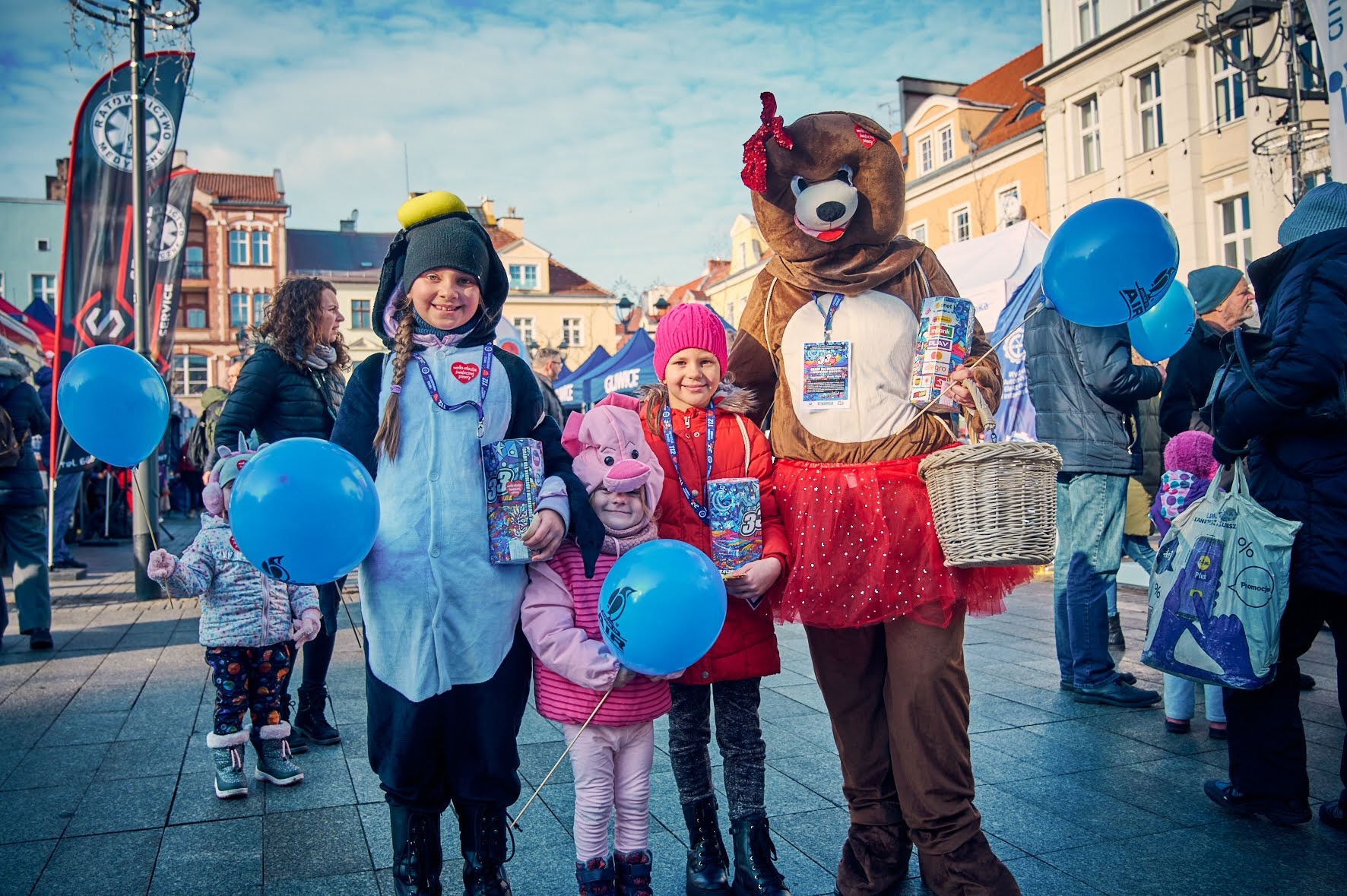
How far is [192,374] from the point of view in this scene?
46031 millimetres

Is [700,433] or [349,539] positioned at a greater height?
[700,433]

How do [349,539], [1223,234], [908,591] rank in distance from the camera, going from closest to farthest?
1. [349,539]
2. [908,591]
3. [1223,234]

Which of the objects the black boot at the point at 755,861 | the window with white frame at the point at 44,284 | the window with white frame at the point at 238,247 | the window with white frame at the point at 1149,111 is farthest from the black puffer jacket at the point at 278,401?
the window with white frame at the point at 44,284

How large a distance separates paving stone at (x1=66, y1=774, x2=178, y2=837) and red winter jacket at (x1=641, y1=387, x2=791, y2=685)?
2047mm

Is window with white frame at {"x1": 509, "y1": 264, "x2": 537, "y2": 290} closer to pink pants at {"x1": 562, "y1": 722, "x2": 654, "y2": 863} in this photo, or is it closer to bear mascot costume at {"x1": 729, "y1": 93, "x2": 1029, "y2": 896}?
bear mascot costume at {"x1": 729, "y1": 93, "x2": 1029, "y2": 896}

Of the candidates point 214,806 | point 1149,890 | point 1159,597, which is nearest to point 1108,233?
point 1159,597

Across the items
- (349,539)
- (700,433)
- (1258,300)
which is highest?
(1258,300)

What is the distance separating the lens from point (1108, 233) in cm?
280

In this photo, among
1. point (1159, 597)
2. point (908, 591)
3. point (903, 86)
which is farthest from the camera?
point (903, 86)

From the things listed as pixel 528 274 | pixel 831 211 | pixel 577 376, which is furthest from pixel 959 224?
pixel 831 211

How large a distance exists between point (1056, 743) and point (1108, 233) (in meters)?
2.29

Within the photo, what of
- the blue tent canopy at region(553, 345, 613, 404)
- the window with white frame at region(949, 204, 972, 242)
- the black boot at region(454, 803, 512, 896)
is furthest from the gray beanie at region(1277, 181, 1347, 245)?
the window with white frame at region(949, 204, 972, 242)

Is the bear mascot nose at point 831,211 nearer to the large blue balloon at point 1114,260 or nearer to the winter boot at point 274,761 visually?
the large blue balloon at point 1114,260

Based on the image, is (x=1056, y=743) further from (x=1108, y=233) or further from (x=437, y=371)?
(x=437, y=371)
